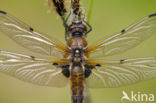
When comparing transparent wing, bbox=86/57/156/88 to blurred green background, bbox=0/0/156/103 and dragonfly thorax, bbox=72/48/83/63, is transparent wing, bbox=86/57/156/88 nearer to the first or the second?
dragonfly thorax, bbox=72/48/83/63

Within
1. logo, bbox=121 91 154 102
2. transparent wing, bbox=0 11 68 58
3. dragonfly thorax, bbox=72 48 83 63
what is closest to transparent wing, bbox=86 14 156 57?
dragonfly thorax, bbox=72 48 83 63

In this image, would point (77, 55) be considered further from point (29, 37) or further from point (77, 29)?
point (29, 37)

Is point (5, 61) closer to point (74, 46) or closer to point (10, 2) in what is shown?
point (74, 46)

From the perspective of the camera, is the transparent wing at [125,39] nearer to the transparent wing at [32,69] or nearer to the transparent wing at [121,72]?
the transparent wing at [121,72]

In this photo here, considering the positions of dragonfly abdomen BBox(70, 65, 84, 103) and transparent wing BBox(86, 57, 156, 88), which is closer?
transparent wing BBox(86, 57, 156, 88)

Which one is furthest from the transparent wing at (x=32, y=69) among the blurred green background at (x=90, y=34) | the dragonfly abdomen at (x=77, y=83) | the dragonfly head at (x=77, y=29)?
the blurred green background at (x=90, y=34)

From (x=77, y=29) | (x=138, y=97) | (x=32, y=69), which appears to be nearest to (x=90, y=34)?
(x=138, y=97)

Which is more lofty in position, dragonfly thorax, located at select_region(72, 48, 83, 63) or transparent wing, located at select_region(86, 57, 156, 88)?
dragonfly thorax, located at select_region(72, 48, 83, 63)
